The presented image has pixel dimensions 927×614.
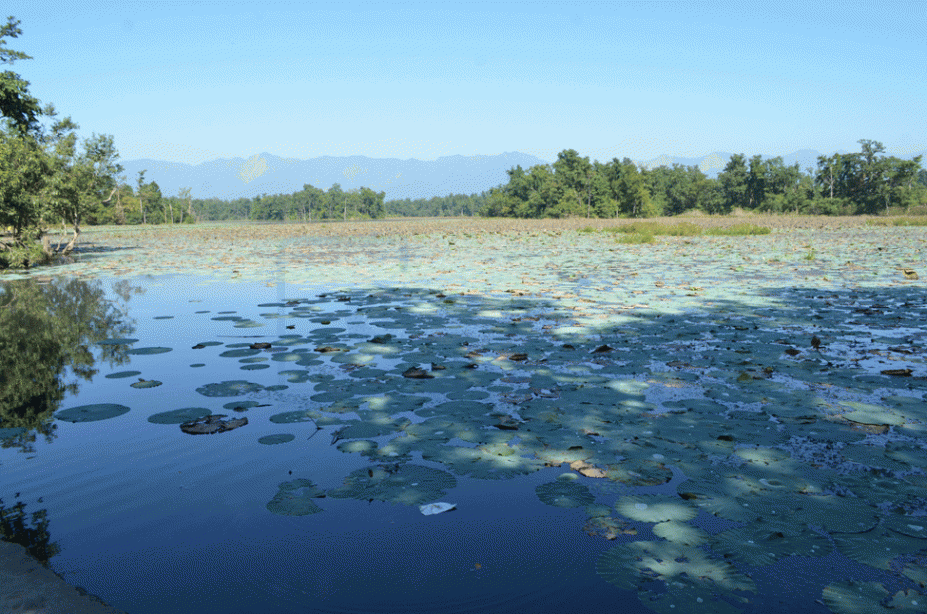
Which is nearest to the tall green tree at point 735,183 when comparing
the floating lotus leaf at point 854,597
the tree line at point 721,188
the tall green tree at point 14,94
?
the tree line at point 721,188

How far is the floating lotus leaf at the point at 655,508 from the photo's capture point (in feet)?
7.87

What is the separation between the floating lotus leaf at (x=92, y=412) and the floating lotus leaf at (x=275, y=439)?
1208mm

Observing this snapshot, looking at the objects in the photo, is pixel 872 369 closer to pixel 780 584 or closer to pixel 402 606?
pixel 780 584

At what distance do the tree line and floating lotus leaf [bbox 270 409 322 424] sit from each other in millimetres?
68836

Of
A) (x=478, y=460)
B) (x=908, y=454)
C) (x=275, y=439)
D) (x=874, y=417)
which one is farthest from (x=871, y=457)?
(x=275, y=439)

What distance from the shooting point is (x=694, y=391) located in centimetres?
406

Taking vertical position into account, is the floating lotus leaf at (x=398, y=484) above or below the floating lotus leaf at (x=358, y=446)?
below

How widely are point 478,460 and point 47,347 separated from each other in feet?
16.6

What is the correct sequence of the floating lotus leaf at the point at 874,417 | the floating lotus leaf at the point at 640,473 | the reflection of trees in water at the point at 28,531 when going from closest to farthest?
the reflection of trees in water at the point at 28,531, the floating lotus leaf at the point at 640,473, the floating lotus leaf at the point at 874,417

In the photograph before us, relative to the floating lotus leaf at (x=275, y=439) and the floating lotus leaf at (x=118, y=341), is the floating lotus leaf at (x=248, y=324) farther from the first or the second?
the floating lotus leaf at (x=275, y=439)

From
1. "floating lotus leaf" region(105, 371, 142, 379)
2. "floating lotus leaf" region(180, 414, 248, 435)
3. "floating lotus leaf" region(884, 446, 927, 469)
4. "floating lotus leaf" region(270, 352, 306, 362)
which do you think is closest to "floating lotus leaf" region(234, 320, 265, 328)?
"floating lotus leaf" region(270, 352, 306, 362)

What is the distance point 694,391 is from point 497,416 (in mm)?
1466

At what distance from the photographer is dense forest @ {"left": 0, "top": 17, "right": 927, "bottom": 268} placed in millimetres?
13484

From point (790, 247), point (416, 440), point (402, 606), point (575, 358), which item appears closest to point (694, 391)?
point (575, 358)
